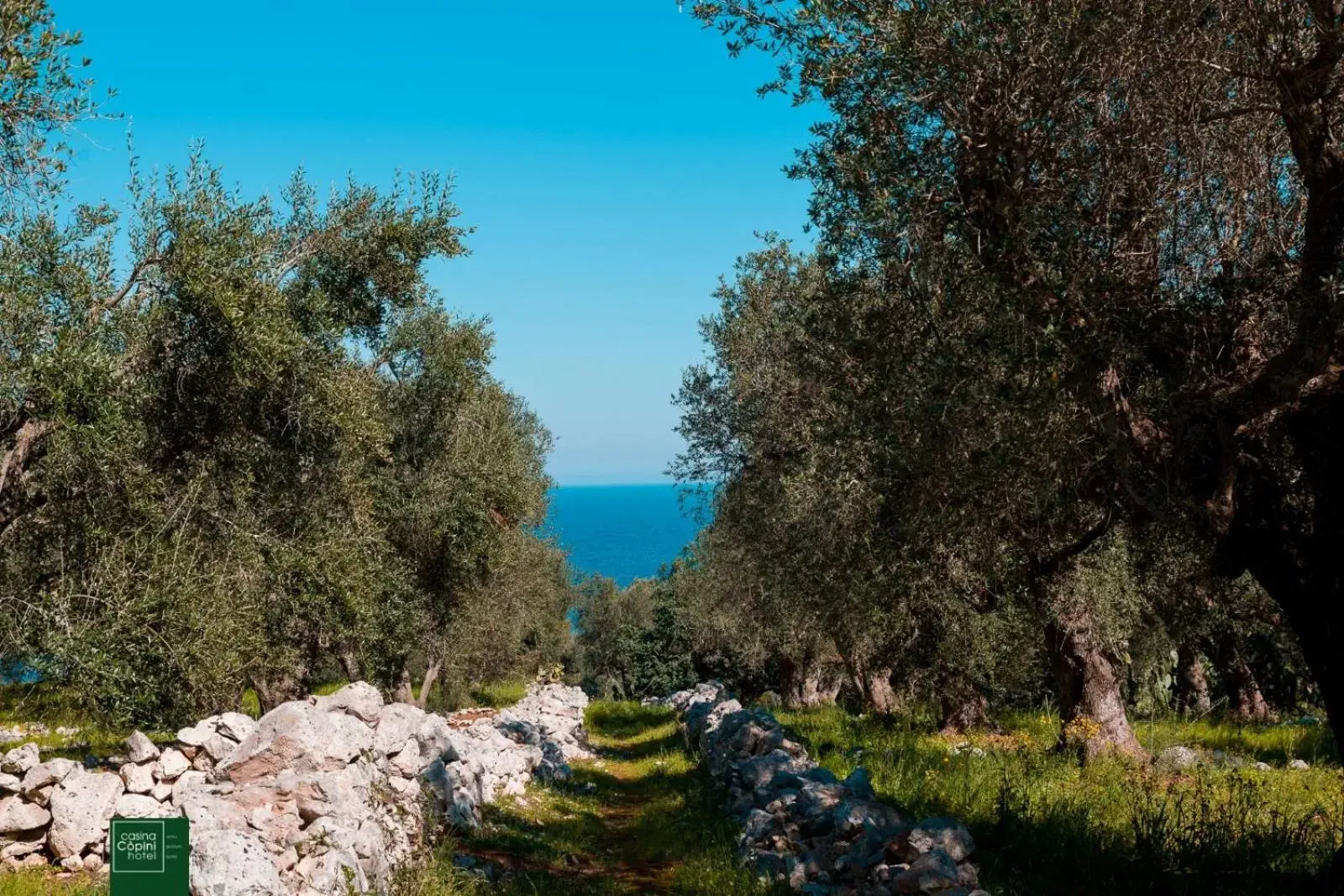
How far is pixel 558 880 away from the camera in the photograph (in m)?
11.3

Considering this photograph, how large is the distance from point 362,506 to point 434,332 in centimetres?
665

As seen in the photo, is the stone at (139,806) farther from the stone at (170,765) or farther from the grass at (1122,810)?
the grass at (1122,810)

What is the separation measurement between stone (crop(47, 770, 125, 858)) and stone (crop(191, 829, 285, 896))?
296 centimetres

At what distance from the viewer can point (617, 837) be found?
1466 cm

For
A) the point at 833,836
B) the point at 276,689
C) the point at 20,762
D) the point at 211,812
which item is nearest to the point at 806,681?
the point at 276,689

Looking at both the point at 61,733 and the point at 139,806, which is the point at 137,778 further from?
the point at 61,733

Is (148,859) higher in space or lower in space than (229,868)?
higher

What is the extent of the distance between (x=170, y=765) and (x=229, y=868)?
4.28m

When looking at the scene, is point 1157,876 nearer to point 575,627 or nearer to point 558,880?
point 558,880

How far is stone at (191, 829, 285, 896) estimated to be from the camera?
26.0ft

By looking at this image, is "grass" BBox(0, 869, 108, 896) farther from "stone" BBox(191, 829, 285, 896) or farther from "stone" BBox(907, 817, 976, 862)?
"stone" BBox(907, 817, 976, 862)

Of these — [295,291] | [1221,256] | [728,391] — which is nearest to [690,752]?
[728,391]

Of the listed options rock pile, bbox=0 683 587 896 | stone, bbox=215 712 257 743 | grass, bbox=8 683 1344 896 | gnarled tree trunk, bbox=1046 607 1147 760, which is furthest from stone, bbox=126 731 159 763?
gnarled tree trunk, bbox=1046 607 1147 760

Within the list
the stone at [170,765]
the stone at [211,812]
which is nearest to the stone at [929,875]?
the stone at [211,812]
